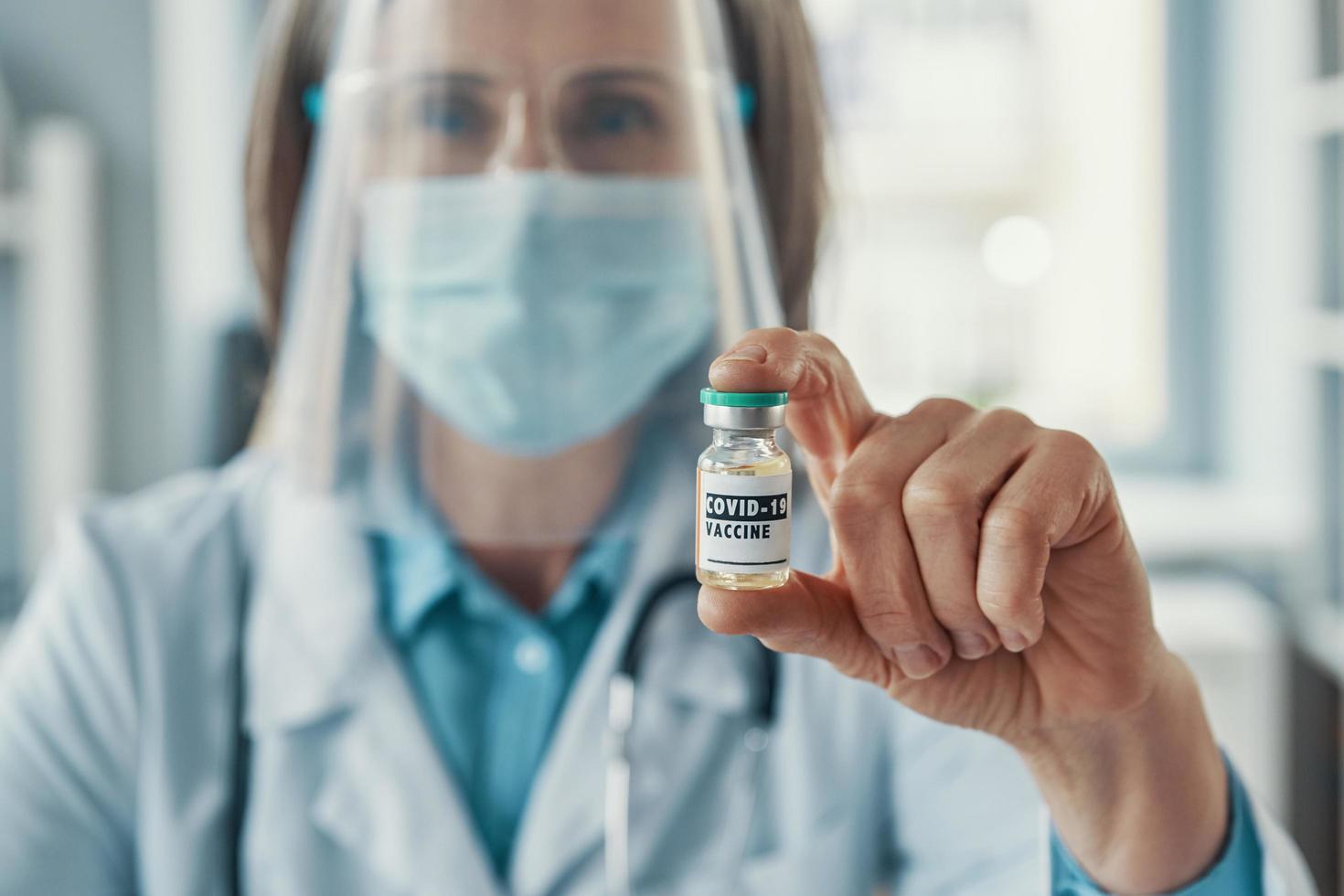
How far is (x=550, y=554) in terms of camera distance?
1.04m

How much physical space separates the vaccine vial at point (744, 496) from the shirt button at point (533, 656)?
508 mm

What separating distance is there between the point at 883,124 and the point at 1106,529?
1889 mm

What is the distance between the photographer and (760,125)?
906 millimetres

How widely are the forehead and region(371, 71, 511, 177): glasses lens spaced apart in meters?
0.01

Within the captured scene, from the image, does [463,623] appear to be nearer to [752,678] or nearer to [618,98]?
[752,678]

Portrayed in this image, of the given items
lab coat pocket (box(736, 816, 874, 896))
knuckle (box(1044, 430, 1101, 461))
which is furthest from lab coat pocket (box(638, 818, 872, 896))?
knuckle (box(1044, 430, 1101, 461))

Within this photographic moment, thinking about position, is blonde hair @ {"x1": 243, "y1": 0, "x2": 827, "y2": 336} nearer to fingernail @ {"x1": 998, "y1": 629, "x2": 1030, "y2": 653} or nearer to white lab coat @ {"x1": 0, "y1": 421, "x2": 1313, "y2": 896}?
white lab coat @ {"x1": 0, "y1": 421, "x2": 1313, "y2": 896}

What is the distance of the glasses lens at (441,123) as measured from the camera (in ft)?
2.47

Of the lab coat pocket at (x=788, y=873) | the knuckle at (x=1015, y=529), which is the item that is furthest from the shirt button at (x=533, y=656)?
the knuckle at (x=1015, y=529)

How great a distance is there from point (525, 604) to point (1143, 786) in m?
0.57

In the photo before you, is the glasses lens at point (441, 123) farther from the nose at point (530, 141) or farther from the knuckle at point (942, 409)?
the knuckle at point (942, 409)

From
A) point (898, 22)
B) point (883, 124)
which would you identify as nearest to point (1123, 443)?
point (883, 124)

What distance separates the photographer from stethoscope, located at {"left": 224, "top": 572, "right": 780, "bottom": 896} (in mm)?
884

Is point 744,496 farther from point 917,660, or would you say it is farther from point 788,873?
point 788,873
